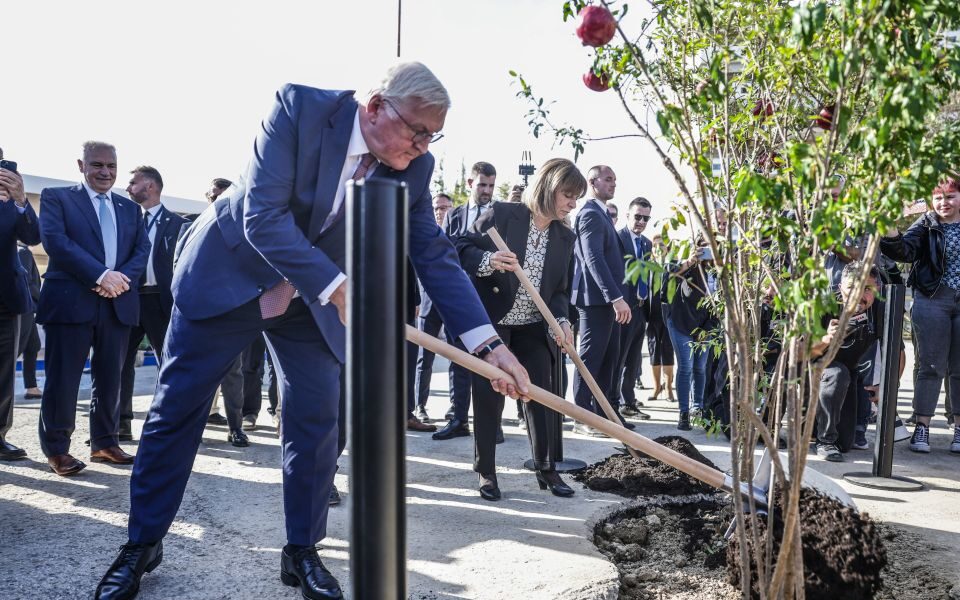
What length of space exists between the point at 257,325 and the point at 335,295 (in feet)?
1.61

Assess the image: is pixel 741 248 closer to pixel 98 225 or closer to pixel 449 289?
pixel 449 289

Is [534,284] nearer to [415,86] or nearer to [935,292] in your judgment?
[415,86]

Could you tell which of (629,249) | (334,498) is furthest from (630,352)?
(334,498)

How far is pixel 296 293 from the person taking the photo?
9.34ft

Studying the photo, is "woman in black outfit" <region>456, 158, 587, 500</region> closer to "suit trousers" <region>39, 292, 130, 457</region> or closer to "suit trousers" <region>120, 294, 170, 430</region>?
"suit trousers" <region>39, 292, 130, 457</region>

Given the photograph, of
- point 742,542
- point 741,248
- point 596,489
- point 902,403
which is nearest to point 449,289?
point 741,248

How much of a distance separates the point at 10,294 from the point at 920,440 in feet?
22.3

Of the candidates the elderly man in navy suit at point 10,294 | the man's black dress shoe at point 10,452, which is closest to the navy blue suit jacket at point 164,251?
the elderly man in navy suit at point 10,294

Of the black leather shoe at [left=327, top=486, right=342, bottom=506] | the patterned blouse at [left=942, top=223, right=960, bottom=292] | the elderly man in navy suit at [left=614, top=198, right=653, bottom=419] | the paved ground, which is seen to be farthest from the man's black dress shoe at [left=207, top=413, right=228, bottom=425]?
the patterned blouse at [left=942, top=223, right=960, bottom=292]

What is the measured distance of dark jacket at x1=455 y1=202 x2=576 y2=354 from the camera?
14.9 ft

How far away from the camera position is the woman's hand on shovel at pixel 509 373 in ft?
8.90

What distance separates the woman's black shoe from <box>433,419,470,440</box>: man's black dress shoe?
67.3 inches

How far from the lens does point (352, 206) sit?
45.3 inches

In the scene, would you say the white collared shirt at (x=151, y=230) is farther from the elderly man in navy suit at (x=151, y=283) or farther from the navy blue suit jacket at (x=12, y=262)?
the navy blue suit jacket at (x=12, y=262)
